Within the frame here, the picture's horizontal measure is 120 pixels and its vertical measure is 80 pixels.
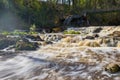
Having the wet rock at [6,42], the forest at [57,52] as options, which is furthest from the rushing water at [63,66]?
the wet rock at [6,42]

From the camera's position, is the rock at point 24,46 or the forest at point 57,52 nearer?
the forest at point 57,52

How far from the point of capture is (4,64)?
1408 centimetres

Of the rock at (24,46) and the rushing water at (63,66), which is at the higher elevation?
the rushing water at (63,66)

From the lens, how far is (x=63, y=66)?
42.5 ft

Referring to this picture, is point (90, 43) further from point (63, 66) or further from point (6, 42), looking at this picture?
point (63, 66)

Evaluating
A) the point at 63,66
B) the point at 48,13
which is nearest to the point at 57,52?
the point at 63,66

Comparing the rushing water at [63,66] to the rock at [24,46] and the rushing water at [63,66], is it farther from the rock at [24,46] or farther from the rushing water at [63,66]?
the rock at [24,46]

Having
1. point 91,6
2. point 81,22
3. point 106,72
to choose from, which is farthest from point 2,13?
point 106,72

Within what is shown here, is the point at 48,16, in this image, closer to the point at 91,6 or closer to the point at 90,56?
the point at 91,6

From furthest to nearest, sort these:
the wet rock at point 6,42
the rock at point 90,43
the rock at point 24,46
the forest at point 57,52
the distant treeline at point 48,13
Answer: the distant treeline at point 48,13
the wet rock at point 6,42
the rock at point 90,43
the rock at point 24,46
the forest at point 57,52

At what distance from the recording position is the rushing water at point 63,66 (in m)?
11.2

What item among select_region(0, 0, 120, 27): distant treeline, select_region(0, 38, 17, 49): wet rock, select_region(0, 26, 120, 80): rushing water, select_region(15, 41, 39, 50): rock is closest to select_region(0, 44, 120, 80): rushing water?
select_region(0, 26, 120, 80): rushing water

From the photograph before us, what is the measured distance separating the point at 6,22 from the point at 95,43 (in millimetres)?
26508

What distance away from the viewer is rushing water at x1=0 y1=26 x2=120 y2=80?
11.2m
